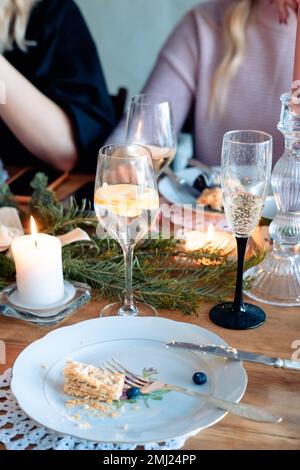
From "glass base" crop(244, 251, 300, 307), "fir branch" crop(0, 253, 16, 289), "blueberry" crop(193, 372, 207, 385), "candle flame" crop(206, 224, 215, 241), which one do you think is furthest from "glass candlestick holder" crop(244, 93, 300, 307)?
"fir branch" crop(0, 253, 16, 289)

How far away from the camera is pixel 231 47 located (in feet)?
5.68

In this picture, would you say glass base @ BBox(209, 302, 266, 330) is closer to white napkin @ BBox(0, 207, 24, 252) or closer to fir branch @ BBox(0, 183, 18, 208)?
white napkin @ BBox(0, 207, 24, 252)

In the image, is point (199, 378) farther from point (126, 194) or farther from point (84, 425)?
point (126, 194)

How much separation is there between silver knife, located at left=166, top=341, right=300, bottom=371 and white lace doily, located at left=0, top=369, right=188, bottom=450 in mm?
132

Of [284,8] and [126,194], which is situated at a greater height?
[284,8]

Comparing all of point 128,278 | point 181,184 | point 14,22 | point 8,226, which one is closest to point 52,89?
point 14,22

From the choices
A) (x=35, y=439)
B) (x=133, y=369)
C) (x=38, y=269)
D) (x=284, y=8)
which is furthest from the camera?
(x=284, y=8)

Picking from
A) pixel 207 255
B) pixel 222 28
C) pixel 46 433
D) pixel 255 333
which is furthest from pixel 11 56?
pixel 46 433

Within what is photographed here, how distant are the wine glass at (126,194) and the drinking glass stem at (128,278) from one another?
0.07 ft

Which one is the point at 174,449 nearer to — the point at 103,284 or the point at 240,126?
the point at 103,284

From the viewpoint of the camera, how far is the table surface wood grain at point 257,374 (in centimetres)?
66

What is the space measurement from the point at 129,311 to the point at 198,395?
22 cm

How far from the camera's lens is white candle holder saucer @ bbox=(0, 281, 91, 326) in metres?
0.87

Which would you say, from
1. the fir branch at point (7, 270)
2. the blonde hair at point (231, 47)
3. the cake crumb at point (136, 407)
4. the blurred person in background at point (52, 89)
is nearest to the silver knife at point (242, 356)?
the cake crumb at point (136, 407)
